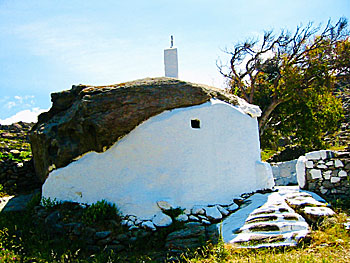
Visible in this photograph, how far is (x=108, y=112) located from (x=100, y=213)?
2432 mm

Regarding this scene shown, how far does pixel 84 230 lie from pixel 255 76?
13448 mm

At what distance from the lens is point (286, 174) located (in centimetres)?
1377

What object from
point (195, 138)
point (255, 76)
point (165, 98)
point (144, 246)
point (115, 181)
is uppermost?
point (255, 76)

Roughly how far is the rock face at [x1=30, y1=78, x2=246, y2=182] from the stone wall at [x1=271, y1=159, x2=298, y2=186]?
6.48 m

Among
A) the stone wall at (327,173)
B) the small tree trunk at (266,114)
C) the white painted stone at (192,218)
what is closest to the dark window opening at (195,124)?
the white painted stone at (192,218)

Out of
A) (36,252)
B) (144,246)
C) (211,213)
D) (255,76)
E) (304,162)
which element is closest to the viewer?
(36,252)

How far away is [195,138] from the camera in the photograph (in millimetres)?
8016

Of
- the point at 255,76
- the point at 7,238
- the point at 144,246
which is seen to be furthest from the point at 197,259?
the point at 255,76

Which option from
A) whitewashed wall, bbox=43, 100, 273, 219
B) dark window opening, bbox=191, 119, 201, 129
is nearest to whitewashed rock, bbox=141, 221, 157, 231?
whitewashed wall, bbox=43, 100, 273, 219

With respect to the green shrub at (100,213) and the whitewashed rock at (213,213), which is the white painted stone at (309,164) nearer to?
the whitewashed rock at (213,213)

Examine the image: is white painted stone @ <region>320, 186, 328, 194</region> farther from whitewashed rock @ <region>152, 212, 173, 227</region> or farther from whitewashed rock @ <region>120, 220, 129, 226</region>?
whitewashed rock @ <region>120, 220, 129, 226</region>

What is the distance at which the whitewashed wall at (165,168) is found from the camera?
7.63 m

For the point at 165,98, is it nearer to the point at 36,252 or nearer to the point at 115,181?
the point at 115,181

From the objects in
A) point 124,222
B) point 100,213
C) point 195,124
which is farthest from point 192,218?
point 195,124
